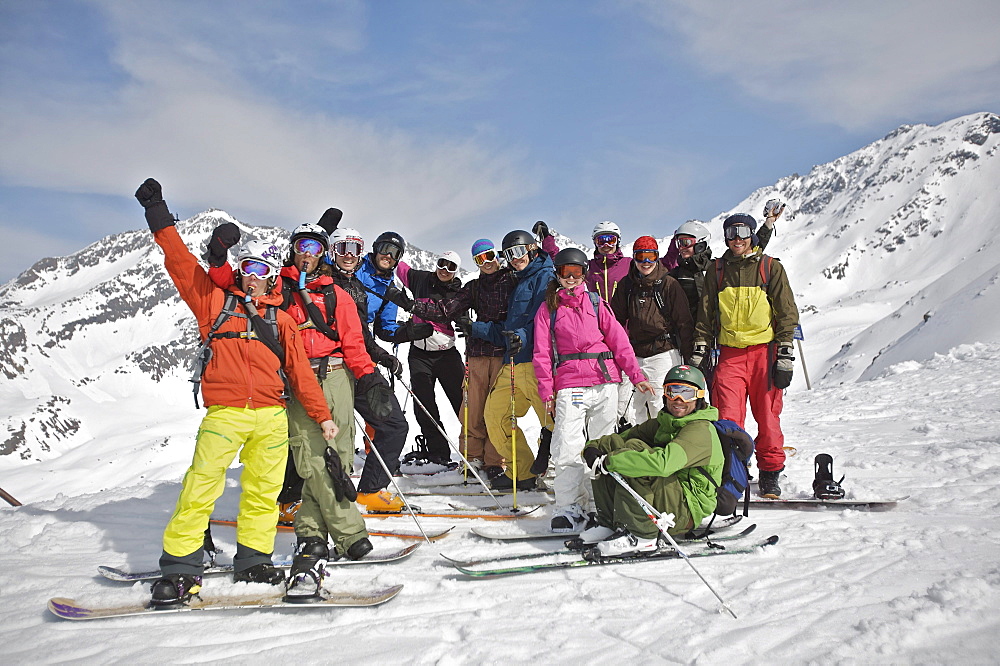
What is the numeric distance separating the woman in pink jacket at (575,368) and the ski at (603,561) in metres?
0.92

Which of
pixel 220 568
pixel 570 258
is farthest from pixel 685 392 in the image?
pixel 220 568

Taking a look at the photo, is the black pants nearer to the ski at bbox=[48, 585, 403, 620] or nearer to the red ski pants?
the red ski pants

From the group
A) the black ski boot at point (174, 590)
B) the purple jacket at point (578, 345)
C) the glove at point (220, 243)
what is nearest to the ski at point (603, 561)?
the purple jacket at point (578, 345)

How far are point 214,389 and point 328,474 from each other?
120 cm

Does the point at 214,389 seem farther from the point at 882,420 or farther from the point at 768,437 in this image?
the point at 882,420

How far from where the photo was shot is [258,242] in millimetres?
4527

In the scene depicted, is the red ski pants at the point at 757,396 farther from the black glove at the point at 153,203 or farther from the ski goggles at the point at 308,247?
the black glove at the point at 153,203

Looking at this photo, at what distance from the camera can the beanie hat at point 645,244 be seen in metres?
6.36

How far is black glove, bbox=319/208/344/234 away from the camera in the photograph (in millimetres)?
6820

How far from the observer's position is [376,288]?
712 centimetres

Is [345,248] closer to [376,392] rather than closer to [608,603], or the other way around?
[376,392]

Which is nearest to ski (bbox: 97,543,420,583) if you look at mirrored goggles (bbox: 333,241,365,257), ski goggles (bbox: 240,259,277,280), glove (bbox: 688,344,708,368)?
ski goggles (bbox: 240,259,277,280)

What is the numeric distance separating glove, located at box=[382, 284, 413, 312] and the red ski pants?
11.4 feet

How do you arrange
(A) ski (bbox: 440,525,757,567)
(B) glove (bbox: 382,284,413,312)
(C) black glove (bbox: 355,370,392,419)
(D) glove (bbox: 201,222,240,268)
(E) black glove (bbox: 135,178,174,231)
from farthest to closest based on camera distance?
(B) glove (bbox: 382,284,413,312) < (C) black glove (bbox: 355,370,392,419) < (A) ski (bbox: 440,525,757,567) < (D) glove (bbox: 201,222,240,268) < (E) black glove (bbox: 135,178,174,231)
